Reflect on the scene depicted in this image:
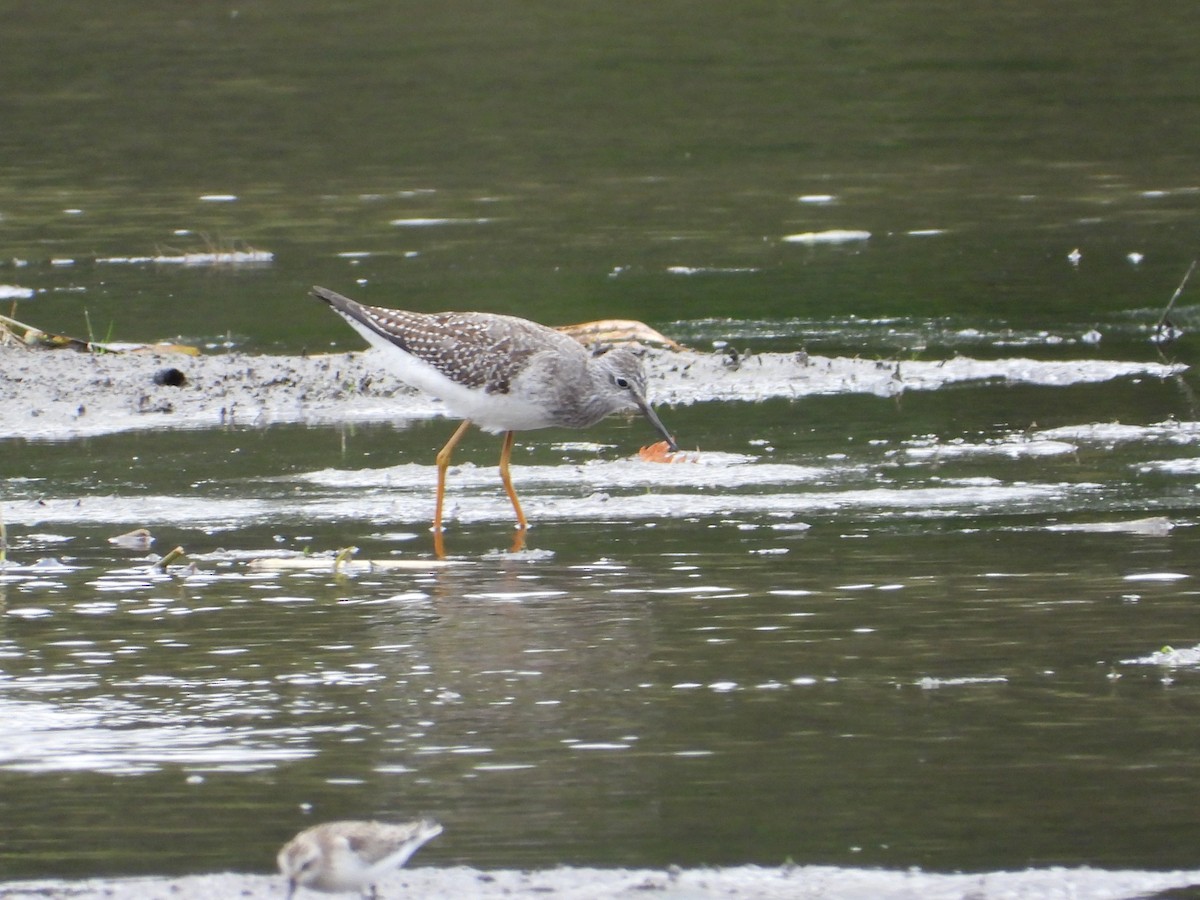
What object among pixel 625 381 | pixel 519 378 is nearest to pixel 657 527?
pixel 625 381

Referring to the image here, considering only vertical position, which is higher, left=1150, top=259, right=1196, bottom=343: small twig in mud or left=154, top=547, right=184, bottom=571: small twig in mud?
left=1150, top=259, right=1196, bottom=343: small twig in mud

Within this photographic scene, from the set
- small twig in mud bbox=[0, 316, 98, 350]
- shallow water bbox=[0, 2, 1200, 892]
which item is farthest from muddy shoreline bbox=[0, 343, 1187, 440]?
small twig in mud bbox=[0, 316, 98, 350]

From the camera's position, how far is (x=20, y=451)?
11516mm

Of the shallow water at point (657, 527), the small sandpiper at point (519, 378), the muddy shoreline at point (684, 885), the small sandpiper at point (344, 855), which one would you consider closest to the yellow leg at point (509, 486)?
the small sandpiper at point (519, 378)

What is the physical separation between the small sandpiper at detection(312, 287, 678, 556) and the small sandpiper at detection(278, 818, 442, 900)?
16.9 feet

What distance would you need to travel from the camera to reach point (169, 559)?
28.4 feet

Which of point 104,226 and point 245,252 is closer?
point 245,252

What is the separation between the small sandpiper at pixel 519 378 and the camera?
34.1 feet

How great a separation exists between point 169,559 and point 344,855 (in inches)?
155

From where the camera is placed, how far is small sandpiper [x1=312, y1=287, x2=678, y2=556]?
1040 centimetres

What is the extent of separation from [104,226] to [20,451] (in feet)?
27.2

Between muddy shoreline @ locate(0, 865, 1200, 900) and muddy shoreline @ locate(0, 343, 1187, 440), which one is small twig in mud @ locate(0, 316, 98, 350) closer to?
muddy shoreline @ locate(0, 343, 1187, 440)

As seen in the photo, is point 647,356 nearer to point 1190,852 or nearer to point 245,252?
point 245,252

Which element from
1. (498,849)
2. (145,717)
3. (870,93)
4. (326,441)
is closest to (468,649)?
(145,717)
